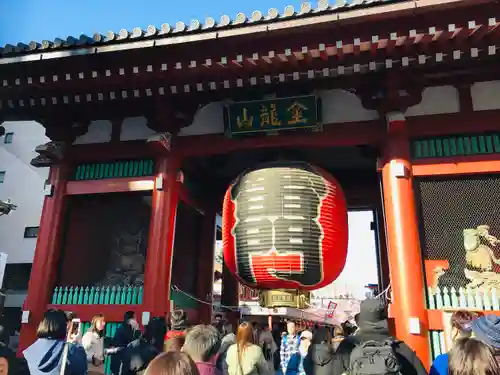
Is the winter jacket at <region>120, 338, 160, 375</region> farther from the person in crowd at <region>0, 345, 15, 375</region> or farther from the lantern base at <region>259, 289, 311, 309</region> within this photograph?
the lantern base at <region>259, 289, 311, 309</region>

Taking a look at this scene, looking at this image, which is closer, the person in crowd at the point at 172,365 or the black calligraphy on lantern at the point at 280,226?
the person in crowd at the point at 172,365

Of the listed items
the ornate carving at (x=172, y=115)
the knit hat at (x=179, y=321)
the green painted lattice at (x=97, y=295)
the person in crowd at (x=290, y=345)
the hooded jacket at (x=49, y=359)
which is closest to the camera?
the hooded jacket at (x=49, y=359)

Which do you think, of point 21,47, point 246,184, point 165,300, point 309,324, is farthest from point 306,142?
point 309,324

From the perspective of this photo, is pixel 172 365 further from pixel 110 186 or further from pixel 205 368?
pixel 110 186

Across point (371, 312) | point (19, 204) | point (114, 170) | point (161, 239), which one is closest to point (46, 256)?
point (114, 170)

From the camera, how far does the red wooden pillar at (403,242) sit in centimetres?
533

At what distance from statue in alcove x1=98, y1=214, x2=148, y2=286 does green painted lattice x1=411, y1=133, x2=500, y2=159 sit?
4.88 m

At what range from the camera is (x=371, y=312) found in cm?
272

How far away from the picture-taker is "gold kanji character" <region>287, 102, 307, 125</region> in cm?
653

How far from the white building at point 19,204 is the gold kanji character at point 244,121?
52.3 feet

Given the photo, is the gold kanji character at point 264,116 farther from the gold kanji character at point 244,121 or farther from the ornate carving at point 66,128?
the ornate carving at point 66,128

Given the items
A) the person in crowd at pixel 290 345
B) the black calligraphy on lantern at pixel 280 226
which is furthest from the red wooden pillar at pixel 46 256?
the person in crowd at pixel 290 345

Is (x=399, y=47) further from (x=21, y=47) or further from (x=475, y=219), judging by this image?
(x=21, y=47)

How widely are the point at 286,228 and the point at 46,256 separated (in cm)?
417
